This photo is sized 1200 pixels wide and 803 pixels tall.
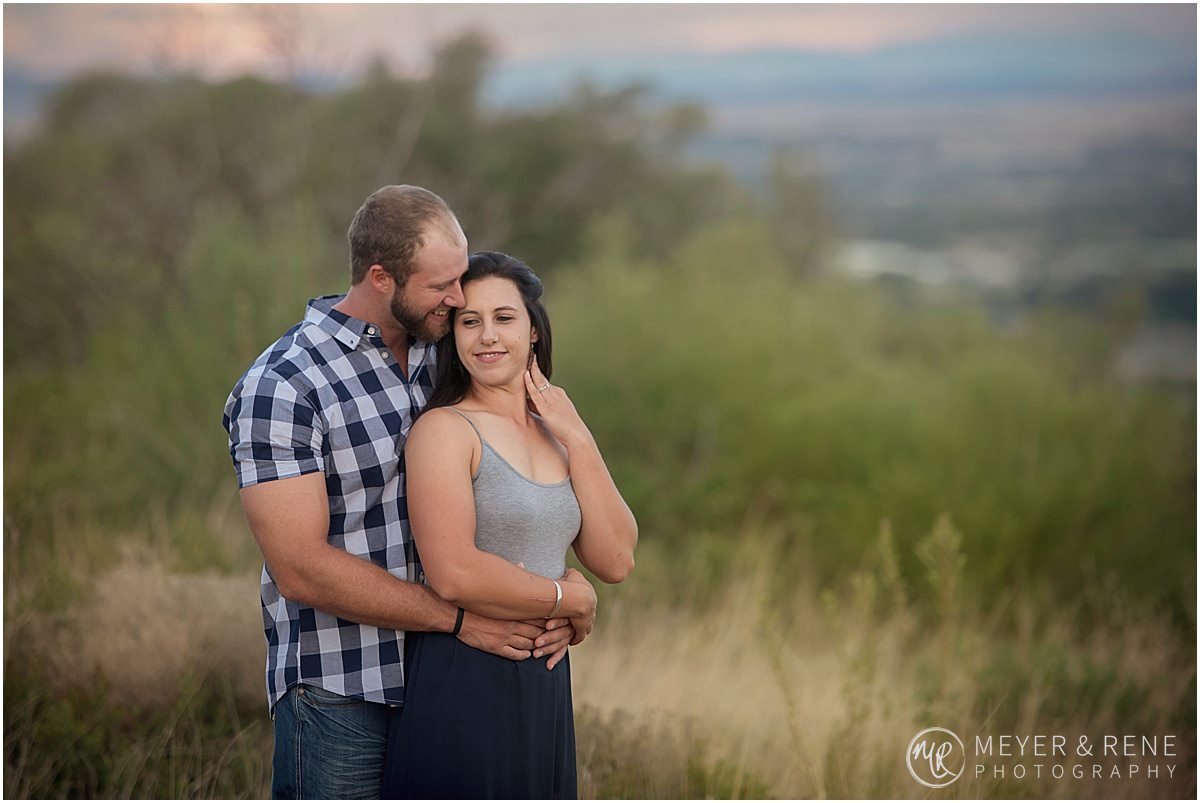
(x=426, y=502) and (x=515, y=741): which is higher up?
(x=426, y=502)

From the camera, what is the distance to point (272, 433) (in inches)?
113

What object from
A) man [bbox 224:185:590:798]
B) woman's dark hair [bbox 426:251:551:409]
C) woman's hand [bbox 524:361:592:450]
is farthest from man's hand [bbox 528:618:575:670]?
woman's dark hair [bbox 426:251:551:409]

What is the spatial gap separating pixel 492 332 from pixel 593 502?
537 mm

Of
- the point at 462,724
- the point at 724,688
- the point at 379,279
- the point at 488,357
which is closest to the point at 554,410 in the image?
the point at 488,357

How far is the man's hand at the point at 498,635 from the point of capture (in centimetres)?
303

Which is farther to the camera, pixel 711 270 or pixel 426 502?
pixel 711 270

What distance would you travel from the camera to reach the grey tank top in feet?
9.99

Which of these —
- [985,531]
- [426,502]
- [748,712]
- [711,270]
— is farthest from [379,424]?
[711,270]

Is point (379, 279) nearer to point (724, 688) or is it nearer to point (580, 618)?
point (580, 618)

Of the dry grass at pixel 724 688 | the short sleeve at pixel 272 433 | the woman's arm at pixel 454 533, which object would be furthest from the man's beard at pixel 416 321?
the dry grass at pixel 724 688

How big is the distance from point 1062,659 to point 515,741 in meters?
5.27

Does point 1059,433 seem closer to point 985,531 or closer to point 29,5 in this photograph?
point 985,531

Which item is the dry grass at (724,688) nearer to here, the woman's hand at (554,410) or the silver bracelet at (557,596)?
the silver bracelet at (557,596)

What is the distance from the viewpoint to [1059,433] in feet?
34.9
